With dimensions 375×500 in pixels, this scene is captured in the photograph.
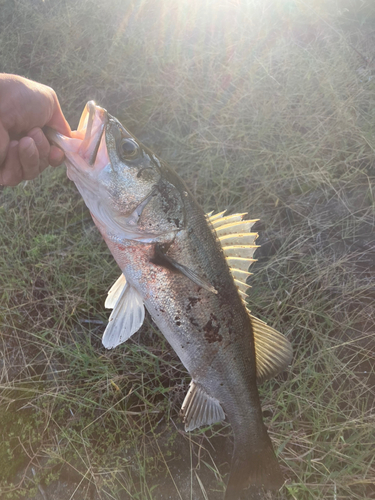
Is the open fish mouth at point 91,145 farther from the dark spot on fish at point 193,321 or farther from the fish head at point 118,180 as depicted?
the dark spot on fish at point 193,321

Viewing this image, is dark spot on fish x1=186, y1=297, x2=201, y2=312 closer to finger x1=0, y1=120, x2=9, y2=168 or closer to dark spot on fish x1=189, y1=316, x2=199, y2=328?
dark spot on fish x1=189, y1=316, x2=199, y2=328

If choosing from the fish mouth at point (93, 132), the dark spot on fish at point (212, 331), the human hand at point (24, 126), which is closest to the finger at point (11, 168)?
the human hand at point (24, 126)

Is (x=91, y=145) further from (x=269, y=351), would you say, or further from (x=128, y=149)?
(x=269, y=351)

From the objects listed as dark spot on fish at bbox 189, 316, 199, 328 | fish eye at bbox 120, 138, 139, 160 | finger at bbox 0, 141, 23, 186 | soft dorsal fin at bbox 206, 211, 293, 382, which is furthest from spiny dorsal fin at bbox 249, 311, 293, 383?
finger at bbox 0, 141, 23, 186

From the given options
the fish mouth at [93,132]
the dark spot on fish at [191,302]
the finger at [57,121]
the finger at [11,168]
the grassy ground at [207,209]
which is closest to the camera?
the fish mouth at [93,132]

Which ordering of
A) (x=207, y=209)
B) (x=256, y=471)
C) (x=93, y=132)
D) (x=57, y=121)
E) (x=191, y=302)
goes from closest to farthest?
(x=93, y=132), (x=191, y=302), (x=256, y=471), (x=57, y=121), (x=207, y=209)

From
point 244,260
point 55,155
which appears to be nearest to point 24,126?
point 55,155
